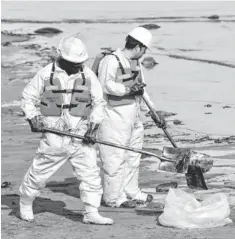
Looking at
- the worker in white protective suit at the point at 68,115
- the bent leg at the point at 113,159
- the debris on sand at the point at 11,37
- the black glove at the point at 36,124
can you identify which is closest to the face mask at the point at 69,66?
the worker in white protective suit at the point at 68,115

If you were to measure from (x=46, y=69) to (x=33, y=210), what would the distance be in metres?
1.52

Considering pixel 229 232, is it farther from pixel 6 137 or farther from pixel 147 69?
pixel 147 69

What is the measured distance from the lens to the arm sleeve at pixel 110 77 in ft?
30.0

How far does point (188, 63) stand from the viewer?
59.6 ft

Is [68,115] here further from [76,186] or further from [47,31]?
[47,31]

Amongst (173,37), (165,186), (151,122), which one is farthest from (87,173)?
(173,37)

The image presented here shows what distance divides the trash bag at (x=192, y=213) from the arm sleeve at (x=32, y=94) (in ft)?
4.71

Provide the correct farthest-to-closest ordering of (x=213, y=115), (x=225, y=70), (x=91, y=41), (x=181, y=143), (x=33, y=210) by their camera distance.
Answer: (x=91, y=41) → (x=225, y=70) → (x=213, y=115) → (x=181, y=143) → (x=33, y=210)

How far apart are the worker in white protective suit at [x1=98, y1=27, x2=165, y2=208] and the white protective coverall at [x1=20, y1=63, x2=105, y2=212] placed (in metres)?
0.70

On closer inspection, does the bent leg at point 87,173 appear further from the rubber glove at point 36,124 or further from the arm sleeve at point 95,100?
the rubber glove at point 36,124

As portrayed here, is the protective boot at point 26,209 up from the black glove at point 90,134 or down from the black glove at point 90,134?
down

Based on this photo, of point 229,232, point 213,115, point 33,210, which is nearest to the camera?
point 229,232

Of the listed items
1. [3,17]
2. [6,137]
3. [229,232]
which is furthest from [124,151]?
[3,17]

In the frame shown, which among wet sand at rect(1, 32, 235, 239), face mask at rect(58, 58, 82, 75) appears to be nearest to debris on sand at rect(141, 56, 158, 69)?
wet sand at rect(1, 32, 235, 239)
